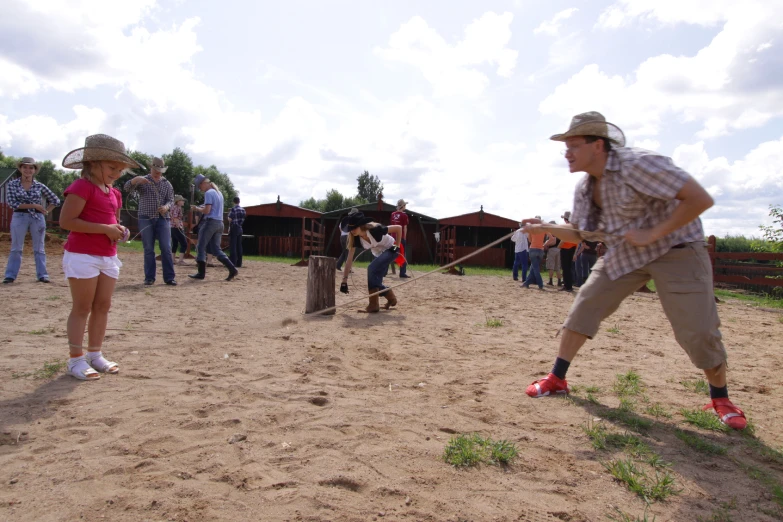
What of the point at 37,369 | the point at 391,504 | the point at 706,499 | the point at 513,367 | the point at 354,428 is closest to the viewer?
the point at 391,504

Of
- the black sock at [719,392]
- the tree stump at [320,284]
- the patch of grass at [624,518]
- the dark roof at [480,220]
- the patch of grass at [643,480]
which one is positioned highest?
the dark roof at [480,220]

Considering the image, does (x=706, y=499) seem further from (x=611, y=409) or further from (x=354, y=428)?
(x=354, y=428)

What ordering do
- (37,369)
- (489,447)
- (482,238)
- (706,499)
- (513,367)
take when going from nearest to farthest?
(706,499)
(489,447)
(37,369)
(513,367)
(482,238)

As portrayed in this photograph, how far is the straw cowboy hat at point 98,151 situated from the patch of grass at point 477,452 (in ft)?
10.1

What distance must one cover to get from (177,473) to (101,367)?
1.98 metres

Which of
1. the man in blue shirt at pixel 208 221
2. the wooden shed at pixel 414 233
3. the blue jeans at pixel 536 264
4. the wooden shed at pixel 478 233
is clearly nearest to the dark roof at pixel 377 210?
the wooden shed at pixel 414 233

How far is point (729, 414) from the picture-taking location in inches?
132

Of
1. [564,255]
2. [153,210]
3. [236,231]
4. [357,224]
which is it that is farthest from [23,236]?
[564,255]

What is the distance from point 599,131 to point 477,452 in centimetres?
213

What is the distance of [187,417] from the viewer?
320 cm

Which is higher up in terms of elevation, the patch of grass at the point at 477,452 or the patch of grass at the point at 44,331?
the patch of grass at the point at 44,331

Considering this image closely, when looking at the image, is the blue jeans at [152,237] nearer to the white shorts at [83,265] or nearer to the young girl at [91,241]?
the young girl at [91,241]

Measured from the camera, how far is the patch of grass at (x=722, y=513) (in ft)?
7.55

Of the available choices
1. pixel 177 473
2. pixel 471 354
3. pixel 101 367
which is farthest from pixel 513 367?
pixel 101 367
